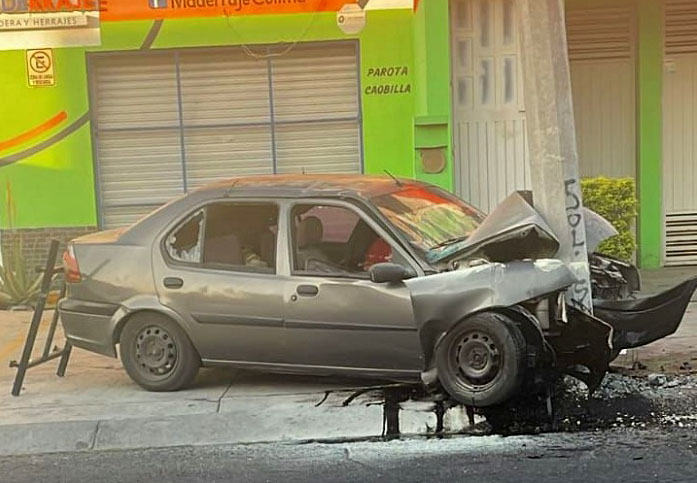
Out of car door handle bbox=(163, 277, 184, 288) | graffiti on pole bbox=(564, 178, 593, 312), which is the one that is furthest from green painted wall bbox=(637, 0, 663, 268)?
car door handle bbox=(163, 277, 184, 288)

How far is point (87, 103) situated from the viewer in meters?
10.9

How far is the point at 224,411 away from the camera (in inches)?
244

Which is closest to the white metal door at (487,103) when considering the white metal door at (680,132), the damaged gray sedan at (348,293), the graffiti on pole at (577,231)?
the white metal door at (680,132)

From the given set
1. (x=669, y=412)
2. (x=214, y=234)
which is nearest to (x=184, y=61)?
(x=214, y=234)

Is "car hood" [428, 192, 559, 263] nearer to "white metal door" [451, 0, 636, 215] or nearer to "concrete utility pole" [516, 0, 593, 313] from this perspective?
"concrete utility pole" [516, 0, 593, 313]

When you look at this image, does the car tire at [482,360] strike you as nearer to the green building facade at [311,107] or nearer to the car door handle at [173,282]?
the car door handle at [173,282]

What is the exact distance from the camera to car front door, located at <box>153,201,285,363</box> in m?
6.41

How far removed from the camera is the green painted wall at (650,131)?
10984 mm

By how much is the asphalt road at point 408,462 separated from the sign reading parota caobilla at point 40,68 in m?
6.39

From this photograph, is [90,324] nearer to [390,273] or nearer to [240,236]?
[240,236]

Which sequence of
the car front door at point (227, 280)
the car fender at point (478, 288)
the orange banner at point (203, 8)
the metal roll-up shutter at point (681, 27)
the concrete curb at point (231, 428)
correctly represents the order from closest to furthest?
the concrete curb at point (231, 428)
the car fender at point (478, 288)
the car front door at point (227, 280)
the orange banner at point (203, 8)
the metal roll-up shutter at point (681, 27)

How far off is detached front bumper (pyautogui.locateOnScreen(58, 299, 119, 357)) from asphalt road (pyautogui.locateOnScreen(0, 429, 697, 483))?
123cm

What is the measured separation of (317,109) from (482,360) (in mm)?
5969

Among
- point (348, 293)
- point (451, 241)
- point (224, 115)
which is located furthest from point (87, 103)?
point (451, 241)
